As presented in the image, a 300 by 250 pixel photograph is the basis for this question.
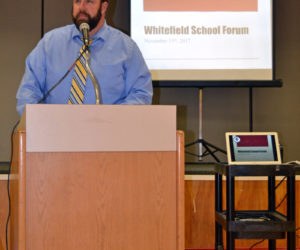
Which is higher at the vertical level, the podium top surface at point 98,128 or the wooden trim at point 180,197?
the podium top surface at point 98,128

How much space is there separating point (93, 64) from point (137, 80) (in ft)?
0.79

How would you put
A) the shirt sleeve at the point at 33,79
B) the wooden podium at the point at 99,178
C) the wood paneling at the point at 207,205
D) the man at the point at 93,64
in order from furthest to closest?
1. the wood paneling at the point at 207,205
2. the man at the point at 93,64
3. the shirt sleeve at the point at 33,79
4. the wooden podium at the point at 99,178

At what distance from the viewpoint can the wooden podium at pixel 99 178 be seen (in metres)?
1.34

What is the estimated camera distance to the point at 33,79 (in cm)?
205

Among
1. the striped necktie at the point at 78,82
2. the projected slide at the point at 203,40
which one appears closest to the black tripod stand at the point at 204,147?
the projected slide at the point at 203,40

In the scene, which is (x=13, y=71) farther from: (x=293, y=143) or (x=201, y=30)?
Result: (x=293, y=143)

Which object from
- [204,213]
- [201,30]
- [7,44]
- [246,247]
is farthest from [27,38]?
[246,247]

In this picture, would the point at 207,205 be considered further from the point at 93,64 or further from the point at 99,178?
the point at 99,178

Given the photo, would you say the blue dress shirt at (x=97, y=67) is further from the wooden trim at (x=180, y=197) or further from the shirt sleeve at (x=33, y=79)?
the wooden trim at (x=180, y=197)

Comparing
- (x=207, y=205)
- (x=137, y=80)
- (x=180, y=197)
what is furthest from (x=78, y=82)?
(x=207, y=205)

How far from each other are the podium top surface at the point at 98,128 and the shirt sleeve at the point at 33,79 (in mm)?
572

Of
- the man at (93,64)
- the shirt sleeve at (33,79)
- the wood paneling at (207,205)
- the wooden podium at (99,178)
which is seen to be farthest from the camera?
the wood paneling at (207,205)

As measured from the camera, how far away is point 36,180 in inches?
53.0

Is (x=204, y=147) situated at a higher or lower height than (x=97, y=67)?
lower
